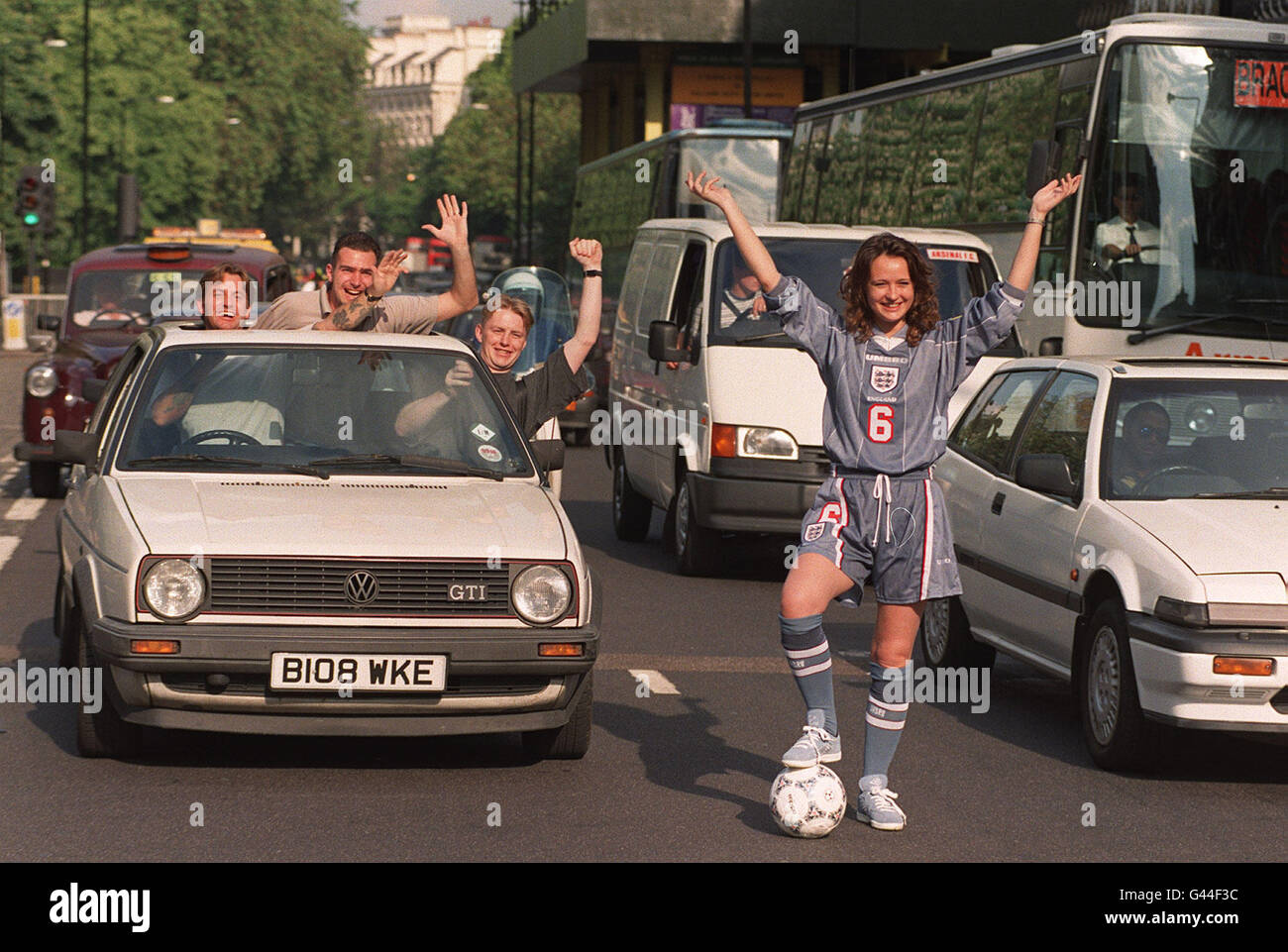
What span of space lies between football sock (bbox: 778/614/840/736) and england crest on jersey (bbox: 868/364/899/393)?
70cm

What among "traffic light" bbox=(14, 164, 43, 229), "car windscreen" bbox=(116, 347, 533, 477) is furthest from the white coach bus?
"traffic light" bbox=(14, 164, 43, 229)

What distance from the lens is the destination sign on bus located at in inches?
640

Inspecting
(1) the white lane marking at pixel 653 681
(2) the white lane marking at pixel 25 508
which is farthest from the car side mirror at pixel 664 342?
(2) the white lane marking at pixel 25 508

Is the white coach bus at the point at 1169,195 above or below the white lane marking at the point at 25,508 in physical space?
above

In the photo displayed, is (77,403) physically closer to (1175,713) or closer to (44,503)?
(44,503)

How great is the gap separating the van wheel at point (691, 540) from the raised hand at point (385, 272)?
13.7 feet

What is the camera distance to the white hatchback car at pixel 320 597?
279 inches

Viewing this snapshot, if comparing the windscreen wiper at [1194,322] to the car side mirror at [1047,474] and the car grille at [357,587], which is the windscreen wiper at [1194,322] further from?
the car grille at [357,587]

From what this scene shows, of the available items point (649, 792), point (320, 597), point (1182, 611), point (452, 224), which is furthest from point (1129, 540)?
point (452, 224)

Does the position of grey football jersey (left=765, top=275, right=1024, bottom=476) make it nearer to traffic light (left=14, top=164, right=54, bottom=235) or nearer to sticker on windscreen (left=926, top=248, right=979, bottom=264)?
sticker on windscreen (left=926, top=248, right=979, bottom=264)

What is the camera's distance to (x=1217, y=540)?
791 cm

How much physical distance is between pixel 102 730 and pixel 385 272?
286 centimetres

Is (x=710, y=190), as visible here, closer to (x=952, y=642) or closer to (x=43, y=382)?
(x=952, y=642)

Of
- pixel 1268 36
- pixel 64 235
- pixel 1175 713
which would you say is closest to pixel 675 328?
pixel 1268 36
